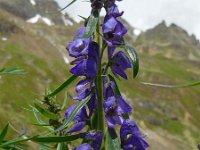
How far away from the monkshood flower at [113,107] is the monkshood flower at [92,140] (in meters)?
0.12

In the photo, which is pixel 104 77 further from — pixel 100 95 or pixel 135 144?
pixel 135 144

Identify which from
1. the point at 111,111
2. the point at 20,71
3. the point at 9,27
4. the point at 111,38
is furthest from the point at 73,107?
the point at 9,27

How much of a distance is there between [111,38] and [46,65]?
15966 centimetres

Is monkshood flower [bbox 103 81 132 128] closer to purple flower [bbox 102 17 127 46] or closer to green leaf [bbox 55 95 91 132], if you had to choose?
green leaf [bbox 55 95 91 132]

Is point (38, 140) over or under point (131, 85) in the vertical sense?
under

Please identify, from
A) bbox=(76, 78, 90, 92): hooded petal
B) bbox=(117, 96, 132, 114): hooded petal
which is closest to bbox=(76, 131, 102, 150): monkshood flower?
bbox=(117, 96, 132, 114): hooded petal

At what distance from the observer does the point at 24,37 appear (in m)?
199

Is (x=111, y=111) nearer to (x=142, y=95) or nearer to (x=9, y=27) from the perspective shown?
(x=142, y=95)

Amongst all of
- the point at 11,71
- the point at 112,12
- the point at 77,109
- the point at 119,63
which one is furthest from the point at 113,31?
the point at 11,71

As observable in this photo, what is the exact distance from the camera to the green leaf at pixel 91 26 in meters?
3.46

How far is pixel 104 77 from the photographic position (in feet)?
12.6

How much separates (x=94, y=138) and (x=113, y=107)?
26 centimetres

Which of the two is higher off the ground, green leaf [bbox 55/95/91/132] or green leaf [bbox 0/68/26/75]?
green leaf [bbox 0/68/26/75]

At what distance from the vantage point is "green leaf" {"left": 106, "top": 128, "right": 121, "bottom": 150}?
3428 millimetres
